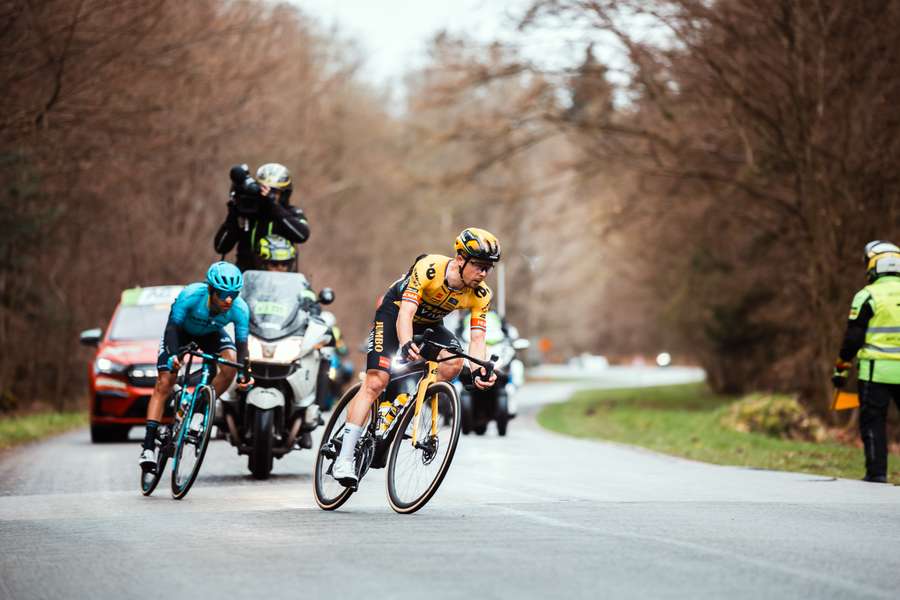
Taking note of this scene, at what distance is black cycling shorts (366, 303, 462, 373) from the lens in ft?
33.9

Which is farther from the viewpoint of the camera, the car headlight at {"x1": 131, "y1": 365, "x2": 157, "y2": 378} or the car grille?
the car headlight at {"x1": 131, "y1": 365, "x2": 157, "y2": 378}

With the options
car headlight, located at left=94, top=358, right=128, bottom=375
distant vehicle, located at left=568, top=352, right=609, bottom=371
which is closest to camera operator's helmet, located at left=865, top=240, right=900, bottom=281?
car headlight, located at left=94, top=358, right=128, bottom=375

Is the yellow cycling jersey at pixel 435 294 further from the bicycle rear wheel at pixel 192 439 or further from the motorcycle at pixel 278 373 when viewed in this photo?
the motorcycle at pixel 278 373

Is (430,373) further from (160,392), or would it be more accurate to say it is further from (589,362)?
(589,362)

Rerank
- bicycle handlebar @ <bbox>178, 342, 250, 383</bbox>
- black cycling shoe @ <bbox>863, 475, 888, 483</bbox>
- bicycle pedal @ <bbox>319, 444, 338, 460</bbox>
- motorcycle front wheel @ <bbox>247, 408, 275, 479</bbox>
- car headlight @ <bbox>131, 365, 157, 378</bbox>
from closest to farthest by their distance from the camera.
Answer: bicycle pedal @ <bbox>319, 444, 338, 460</bbox>
bicycle handlebar @ <bbox>178, 342, 250, 383</bbox>
motorcycle front wheel @ <bbox>247, 408, 275, 479</bbox>
black cycling shoe @ <bbox>863, 475, 888, 483</bbox>
car headlight @ <bbox>131, 365, 157, 378</bbox>

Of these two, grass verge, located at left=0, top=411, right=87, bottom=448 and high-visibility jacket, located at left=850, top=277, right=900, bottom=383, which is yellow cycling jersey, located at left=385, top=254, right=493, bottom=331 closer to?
high-visibility jacket, located at left=850, top=277, right=900, bottom=383

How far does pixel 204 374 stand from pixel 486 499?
8.30ft

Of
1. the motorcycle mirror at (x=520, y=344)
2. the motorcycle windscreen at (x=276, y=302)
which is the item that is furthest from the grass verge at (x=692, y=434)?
the motorcycle windscreen at (x=276, y=302)

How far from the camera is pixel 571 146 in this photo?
34.0 metres

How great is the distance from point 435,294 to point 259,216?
4.56 m

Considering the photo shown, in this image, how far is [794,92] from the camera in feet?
77.6

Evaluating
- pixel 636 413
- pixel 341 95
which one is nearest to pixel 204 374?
pixel 636 413

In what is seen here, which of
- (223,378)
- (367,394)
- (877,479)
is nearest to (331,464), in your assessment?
(367,394)

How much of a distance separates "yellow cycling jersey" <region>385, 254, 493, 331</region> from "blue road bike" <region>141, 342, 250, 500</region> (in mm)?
2111
